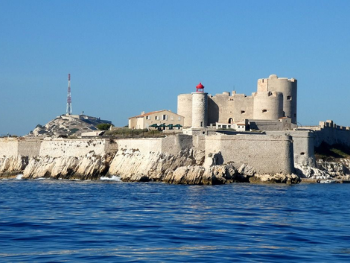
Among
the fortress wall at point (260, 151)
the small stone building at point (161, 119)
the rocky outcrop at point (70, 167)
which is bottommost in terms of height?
the rocky outcrop at point (70, 167)

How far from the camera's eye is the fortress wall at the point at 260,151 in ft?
133

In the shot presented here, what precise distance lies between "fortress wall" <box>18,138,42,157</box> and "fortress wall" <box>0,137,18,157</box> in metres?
0.29

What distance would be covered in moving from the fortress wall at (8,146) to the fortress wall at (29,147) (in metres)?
0.29

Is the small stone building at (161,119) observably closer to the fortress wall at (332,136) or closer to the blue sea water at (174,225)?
the fortress wall at (332,136)

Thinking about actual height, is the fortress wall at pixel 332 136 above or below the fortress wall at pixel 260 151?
above

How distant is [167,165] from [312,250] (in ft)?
77.9

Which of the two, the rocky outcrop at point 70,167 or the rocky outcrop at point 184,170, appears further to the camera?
the rocky outcrop at point 70,167

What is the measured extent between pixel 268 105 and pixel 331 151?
599 cm

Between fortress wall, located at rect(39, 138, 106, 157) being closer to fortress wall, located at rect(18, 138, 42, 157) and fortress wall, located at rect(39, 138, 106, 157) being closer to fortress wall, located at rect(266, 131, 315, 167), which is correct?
fortress wall, located at rect(18, 138, 42, 157)

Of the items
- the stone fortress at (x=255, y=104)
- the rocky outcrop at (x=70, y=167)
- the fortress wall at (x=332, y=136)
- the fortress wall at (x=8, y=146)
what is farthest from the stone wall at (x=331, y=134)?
the fortress wall at (x=8, y=146)

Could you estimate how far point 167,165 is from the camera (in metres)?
41.1

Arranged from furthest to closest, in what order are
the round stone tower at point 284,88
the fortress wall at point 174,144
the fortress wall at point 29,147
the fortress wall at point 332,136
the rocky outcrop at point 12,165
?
the round stone tower at point 284,88 < the fortress wall at point 332,136 < the fortress wall at point 29,147 < the rocky outcrop at point 12,165 < the fortress wall at point 174,144

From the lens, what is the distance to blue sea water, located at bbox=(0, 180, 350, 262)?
16.9m

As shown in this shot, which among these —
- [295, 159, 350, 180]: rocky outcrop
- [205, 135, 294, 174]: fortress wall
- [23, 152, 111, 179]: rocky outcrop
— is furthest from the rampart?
[295, 159, 350, 180]: rocky outcrop
